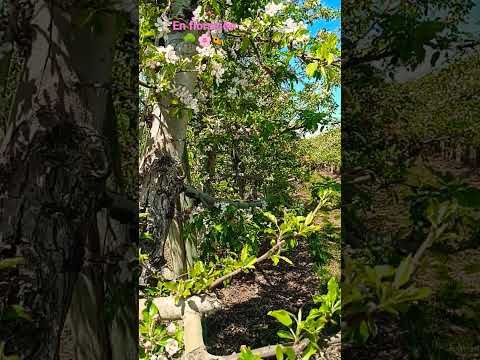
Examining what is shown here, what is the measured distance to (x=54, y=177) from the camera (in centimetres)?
60

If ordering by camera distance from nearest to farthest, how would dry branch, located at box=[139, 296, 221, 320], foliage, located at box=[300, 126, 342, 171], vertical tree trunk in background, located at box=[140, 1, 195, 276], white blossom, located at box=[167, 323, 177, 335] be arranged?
dry branch, located at box=[139, 296, 221, 320] → white blossom, located at box=[167, 323, 177, 335] → vertical tree trunk in background, located at box=[140, 1, 195, 276] → foliage, located at box=[300, 126, 342, 171]

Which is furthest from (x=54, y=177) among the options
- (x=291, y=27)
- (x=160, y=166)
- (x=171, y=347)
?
(x=160, y=166)

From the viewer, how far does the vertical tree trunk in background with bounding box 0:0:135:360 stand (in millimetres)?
581

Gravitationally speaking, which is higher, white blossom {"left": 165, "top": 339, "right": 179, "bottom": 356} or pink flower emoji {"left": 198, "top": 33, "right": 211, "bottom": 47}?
pink flower emoji {"left": 198, "top": 33, "right": 211, "bottom": 47}

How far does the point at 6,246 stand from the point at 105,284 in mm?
149

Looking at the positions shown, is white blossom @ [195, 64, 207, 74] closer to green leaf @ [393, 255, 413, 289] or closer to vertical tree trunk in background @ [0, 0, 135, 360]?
vertical tree trunk in background @ [0, 0, 135, 360]

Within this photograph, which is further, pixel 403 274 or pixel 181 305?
pixel 181 305

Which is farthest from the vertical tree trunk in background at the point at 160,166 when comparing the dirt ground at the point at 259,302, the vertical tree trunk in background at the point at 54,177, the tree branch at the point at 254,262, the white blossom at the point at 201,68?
the dirt ground at the point at 259,302

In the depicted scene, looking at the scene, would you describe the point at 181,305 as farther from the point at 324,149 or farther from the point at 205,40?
the point at 324,149

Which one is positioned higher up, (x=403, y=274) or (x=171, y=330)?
(x=403, y=274)

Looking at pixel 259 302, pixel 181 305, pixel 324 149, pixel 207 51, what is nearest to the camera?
pixel 181 305

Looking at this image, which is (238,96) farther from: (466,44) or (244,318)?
(244,318)

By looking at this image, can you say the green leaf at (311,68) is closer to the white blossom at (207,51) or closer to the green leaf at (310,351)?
the white blossom at (207,51)

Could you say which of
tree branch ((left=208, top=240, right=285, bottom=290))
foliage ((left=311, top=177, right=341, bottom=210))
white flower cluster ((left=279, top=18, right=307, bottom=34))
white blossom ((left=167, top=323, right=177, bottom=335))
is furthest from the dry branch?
white flower cluster ((left=279, top=18, right=307, bottom=34))
